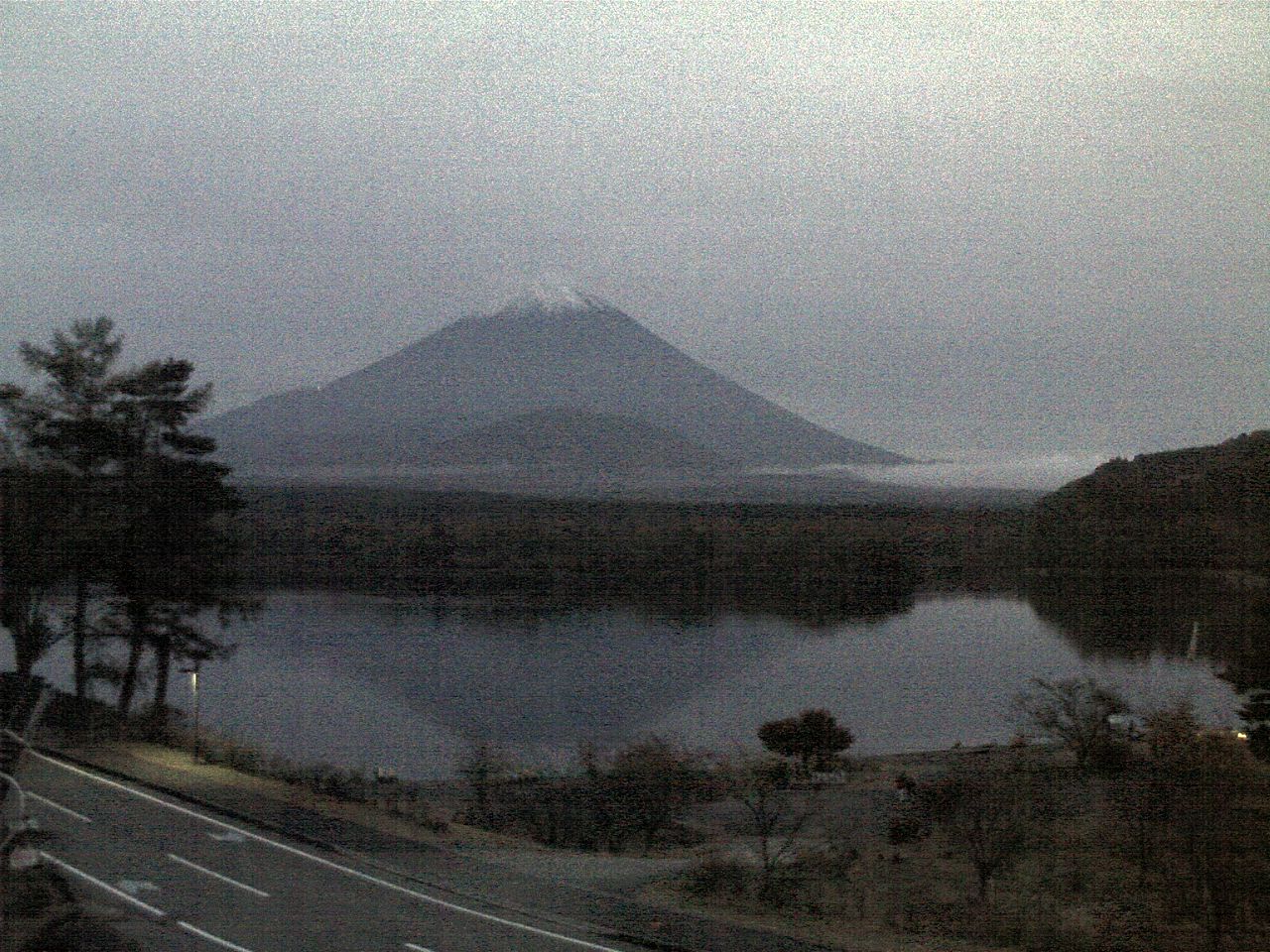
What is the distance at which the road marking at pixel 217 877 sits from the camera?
461cm

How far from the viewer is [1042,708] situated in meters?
9.59

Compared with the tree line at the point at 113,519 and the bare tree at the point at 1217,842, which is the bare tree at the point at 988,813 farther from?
the tree line at the point at 113,519

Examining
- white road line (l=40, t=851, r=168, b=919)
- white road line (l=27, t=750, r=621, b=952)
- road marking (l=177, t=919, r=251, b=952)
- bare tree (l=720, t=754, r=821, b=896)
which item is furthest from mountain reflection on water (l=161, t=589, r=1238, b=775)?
road marking (l=177, t=919, r=251, b=952)

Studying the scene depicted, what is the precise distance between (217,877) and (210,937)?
2.90ft

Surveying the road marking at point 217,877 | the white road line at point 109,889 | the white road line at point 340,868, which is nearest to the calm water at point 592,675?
the white road line at point 340,868

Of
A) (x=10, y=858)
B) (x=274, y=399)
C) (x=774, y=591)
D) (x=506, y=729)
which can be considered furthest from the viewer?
(x=274, y=399)

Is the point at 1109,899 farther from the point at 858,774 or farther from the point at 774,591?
the point at 774,591

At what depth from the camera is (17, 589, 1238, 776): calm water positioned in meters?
10.6

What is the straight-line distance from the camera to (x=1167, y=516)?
6.50 m

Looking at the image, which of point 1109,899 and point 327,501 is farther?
point 327,501

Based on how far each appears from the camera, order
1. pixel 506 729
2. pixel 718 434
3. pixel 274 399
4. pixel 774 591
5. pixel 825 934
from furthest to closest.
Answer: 1. pixel 718 434
2. pixel 274 399
3. pixel 774 591
4. pixel 506 729
5. pixel 825 934

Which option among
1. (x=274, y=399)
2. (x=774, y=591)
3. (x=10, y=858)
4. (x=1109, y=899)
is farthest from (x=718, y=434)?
(x=10, y=858)

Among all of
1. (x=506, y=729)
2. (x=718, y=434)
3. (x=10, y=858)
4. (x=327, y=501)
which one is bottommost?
(x=506, y=729)

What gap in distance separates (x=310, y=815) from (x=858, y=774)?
4.66 metres
